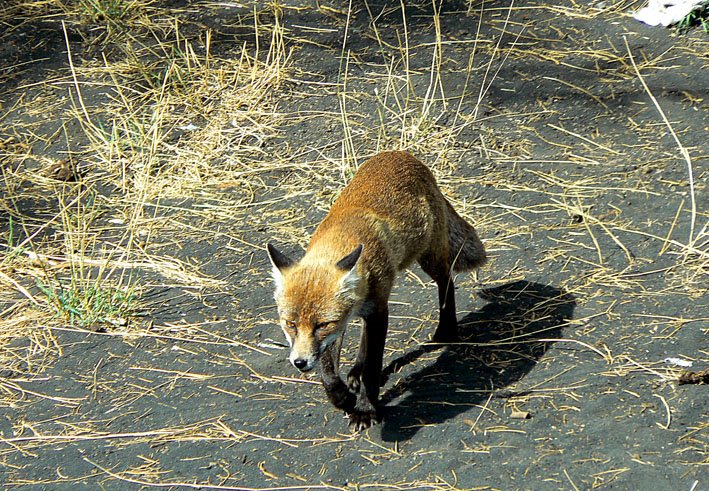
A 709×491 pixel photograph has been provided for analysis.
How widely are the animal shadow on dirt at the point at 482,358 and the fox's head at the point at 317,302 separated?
640 mm

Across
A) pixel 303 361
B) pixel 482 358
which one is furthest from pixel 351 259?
pixel 482 358

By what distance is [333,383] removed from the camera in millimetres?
4738

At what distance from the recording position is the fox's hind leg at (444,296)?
5.25 metres

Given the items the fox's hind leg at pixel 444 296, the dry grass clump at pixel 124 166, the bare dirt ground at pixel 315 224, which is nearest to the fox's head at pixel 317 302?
the bare dirt ground at pixel 315 224

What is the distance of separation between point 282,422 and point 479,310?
5.35 feet

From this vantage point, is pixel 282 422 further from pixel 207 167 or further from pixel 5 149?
pixel 5 149

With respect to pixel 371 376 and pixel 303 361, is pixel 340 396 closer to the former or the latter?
pixel 371 376

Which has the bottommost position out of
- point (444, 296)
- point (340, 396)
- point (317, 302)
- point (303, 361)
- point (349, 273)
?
point (340, 396)

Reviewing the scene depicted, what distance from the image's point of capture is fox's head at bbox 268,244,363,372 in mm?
4383

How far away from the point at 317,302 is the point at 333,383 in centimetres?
58

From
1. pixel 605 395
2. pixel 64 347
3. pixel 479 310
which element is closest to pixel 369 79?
pixel 479 310

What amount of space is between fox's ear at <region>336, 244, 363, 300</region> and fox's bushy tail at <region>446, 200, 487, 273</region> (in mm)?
1159

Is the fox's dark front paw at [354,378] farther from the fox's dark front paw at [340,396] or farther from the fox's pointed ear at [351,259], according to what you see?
the fox's pointed ear at [351,259]

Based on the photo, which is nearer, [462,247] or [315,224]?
[462,247]
